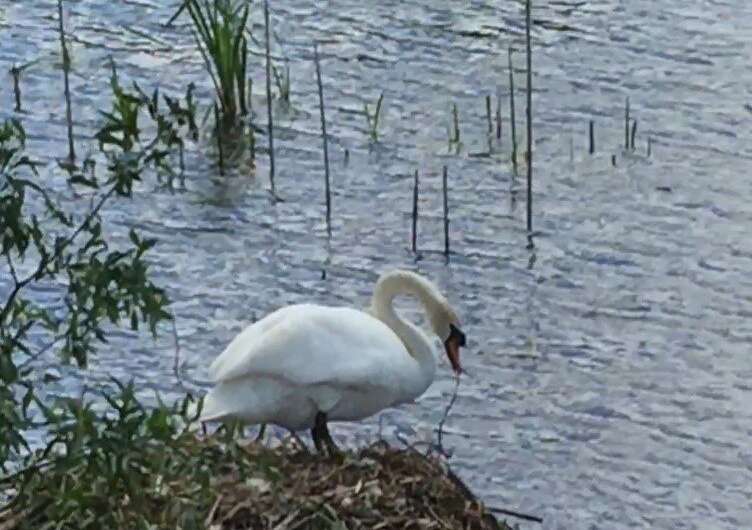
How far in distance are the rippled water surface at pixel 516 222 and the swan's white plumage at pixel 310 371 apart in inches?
24.2

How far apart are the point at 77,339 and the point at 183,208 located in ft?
17.3

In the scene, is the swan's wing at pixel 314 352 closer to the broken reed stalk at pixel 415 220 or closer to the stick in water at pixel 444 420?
the stick in water at pixel 444 420

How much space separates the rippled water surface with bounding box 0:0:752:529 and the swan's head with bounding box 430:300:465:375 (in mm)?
257

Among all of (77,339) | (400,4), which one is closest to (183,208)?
(400,4)

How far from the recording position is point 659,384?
27.1 ft

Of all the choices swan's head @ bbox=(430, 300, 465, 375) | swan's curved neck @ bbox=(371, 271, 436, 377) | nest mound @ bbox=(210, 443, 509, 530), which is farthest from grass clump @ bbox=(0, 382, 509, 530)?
swan's head @ bbox=(430, 300, 465, 375)

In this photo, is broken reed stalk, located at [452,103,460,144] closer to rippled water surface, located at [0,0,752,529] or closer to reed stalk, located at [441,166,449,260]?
rippled water surface, located at [0,0,752,529]

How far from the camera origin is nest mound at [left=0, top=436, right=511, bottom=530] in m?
4.44

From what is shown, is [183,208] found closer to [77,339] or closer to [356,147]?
[356,147]

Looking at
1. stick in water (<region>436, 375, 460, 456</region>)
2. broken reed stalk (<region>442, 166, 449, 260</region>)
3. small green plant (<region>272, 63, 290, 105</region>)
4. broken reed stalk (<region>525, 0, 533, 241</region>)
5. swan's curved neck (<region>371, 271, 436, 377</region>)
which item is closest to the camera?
swan's curved neck (<region>371, 271, 436, 377</region>)

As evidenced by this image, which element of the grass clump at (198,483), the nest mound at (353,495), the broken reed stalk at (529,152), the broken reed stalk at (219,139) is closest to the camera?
the grass clump at (198,483)

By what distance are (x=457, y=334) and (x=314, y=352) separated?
41.3 inches

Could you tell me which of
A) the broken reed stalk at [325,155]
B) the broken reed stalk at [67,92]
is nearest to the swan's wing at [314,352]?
the broken reed stalk at [325,155]

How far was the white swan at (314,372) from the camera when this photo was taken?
682cm
